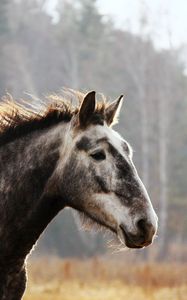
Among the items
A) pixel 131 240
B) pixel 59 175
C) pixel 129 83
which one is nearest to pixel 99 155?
pixel 59 175

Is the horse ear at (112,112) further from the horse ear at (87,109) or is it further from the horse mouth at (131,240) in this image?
the horse mouth at (131,240)

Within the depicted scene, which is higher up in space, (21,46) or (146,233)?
(21,46)

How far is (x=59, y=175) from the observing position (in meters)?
6.16

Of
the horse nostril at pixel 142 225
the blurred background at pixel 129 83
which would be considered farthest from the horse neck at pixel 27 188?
the blurred background at pixel 129 83

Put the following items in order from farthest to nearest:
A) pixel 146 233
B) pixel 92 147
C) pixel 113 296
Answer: pixel 113 296
pixel 92 147
pixel 146 233

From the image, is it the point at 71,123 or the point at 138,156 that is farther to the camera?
the point at 138,156

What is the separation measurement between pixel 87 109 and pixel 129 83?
40871mm

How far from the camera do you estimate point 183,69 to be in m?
47.7

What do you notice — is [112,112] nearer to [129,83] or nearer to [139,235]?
[139,235]

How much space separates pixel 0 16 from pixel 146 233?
4118 cm

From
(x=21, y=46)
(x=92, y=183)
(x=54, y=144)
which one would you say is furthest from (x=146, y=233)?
(x=21, y=46)

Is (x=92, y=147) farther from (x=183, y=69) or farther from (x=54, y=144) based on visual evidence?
(x=183, y=69)

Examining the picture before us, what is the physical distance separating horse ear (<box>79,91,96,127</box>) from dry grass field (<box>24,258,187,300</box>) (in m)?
9.88

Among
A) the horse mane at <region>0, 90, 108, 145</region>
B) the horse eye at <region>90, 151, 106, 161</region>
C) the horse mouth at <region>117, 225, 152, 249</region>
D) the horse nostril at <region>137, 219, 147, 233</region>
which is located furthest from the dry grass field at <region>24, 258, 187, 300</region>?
the horse nostril at <region>137, 219, 147, 233</region>
